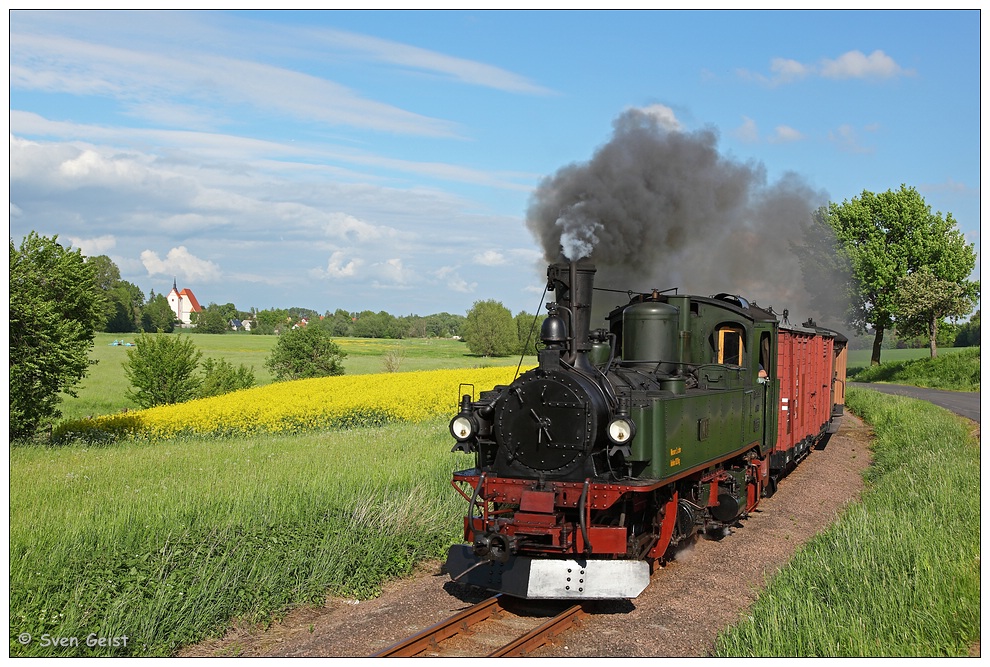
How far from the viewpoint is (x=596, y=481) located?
298 inches

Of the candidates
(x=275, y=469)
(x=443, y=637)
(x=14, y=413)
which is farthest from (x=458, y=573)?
(x=14, y=413)

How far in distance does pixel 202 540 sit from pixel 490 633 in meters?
2.99

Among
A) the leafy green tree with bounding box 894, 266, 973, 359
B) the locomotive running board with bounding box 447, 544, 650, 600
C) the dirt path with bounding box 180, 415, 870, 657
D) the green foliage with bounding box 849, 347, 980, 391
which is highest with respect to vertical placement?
the leafy green tree with bounding box 894, 266, 973, 359

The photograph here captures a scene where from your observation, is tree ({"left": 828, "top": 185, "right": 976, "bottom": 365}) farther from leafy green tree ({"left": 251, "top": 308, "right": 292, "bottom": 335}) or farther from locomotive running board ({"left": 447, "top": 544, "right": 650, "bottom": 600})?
leafy green tree ({"left": 251, "top": 308, "right": 292, "bottom": 335})

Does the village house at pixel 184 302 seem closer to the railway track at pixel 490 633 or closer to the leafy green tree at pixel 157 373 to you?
the leafy green tree at pixel 157 373

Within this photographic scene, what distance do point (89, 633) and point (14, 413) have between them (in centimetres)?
1454

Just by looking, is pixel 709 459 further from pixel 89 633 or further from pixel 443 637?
pixel 89 633

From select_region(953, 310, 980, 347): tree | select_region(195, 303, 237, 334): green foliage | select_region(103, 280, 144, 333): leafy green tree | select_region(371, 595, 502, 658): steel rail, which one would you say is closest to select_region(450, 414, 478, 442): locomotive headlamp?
select_region(371, 595, 502, 658): steel rail

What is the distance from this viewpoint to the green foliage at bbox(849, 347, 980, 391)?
1384 inches

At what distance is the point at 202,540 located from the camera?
25.7 ft

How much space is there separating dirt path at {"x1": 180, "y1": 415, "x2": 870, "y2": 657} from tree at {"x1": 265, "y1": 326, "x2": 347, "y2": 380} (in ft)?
106

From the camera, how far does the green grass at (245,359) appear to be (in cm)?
3881

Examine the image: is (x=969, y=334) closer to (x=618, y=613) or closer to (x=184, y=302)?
(x=618, y=613)

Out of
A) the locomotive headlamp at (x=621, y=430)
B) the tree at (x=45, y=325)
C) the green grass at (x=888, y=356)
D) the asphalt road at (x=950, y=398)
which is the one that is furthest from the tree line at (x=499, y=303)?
the locomotive headlamp at (x=621, y=430)
